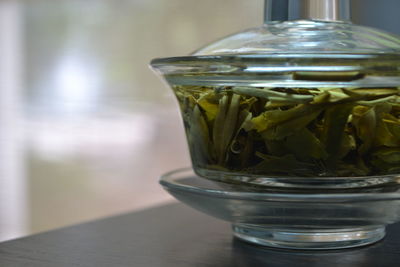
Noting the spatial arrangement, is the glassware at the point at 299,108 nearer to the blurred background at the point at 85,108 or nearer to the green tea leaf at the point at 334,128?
the green tea leaf at the point at 334,128

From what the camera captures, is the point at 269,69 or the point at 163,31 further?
the point at 163,31

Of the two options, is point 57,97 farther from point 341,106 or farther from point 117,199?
point 341,106

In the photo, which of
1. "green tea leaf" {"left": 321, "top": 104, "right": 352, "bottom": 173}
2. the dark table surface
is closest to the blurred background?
the dark table surface

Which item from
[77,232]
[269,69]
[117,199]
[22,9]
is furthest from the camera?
[22,9]

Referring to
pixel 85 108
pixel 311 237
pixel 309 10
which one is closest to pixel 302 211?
pixel 311 237

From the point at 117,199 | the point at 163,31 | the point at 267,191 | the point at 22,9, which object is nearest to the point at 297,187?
the point at 267,191

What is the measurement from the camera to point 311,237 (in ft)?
1.45

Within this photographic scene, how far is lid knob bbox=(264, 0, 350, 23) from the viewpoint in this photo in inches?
18.3

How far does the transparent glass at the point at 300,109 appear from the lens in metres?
0.40

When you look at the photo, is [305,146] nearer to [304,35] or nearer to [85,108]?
[304,35]

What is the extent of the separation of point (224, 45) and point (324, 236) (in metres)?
0.15

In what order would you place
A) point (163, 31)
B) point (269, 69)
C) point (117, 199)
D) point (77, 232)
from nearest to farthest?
point (269, 69), point (77, 232), point (163, 31), point (117, 199)

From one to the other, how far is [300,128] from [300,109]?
0.01 metres

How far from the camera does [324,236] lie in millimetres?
443
